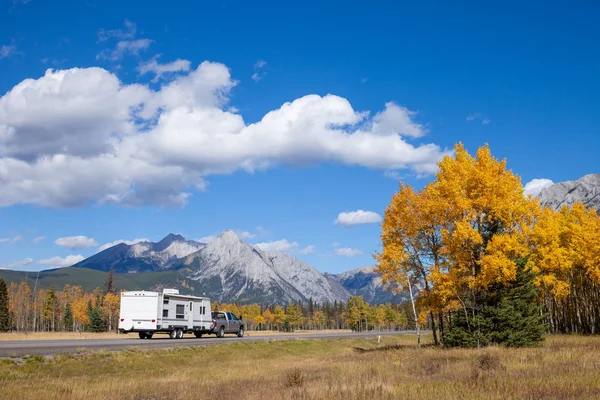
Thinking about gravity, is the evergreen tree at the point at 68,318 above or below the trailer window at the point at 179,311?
below

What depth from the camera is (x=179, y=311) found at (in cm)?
4072

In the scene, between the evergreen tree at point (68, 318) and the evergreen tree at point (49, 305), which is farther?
the evergreen tree at point (49, 305)

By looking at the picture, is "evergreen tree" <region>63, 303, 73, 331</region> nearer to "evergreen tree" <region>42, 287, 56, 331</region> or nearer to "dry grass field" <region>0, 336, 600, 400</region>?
"evergreen tree" <region>42, 287, 56, 331</region>

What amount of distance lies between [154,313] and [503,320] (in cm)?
2625

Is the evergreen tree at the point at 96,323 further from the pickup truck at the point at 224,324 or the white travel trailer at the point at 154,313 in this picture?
the white travel trailer at the point at 154,313

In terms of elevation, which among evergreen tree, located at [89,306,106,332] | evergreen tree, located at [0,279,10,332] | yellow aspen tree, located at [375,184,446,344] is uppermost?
yellow aspen tree, located at [375,184,446,344]

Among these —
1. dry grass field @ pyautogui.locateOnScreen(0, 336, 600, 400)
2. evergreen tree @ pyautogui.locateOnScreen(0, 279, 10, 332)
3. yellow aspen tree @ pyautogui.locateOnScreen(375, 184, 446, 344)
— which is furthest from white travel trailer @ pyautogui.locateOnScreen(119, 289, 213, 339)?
evergreen tree @ pyautogui.locateOnScreen(0, 279, 10, 332)

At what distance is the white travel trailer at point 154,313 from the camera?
3794cm

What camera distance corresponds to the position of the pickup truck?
4512 cm

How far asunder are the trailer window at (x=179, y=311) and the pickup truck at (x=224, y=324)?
4824 millimetres

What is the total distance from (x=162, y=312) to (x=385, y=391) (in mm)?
30155

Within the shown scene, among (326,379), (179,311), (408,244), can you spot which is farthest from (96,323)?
(326,379)

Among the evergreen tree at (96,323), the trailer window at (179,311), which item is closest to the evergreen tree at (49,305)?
the evergreen tree at (96,323)

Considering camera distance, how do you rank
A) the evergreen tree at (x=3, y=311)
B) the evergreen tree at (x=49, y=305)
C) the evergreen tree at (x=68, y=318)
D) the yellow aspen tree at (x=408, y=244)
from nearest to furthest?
the yellow aspen tree at (x=408, y=244) < the evergreen tree at (x=3, y=311) < the evergreen tree at (x=68, y=318) < the evergreen tree at (x=49, y=305)
